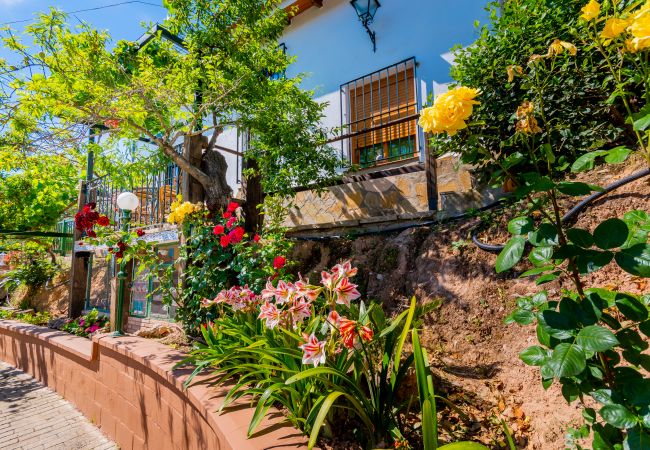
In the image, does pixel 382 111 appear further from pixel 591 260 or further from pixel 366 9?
pixel 591 260

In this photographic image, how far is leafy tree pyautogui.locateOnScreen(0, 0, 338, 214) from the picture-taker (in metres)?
3.16

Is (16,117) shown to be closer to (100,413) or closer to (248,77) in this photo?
(248,77)

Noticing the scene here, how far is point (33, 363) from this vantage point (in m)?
5.16

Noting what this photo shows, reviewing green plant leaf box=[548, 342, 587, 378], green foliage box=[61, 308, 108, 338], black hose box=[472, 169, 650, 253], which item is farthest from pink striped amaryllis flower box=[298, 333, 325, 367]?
green foliage box=[61, 308, 108, 338]

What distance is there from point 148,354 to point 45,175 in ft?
12.4

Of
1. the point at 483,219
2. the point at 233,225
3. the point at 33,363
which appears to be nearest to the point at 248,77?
the point at 233,225

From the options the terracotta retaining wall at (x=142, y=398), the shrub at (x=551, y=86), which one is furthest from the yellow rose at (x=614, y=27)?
the terracotta retaining wall at (x=142, y=398)

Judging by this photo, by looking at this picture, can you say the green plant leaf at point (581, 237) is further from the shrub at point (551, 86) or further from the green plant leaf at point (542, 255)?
the shrub at point (551, 86)

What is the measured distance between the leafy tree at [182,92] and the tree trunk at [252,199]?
0.18m

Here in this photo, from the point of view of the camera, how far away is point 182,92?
3.60m

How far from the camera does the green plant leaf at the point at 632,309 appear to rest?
84 cm

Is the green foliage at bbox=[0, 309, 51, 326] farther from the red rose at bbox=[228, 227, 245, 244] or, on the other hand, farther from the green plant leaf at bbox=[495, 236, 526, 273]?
the green plant leaf at bbox=[495, 236, 526, 273]

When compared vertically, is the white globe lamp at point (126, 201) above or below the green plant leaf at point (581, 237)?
above

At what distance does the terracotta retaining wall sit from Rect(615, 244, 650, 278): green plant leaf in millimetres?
1281
